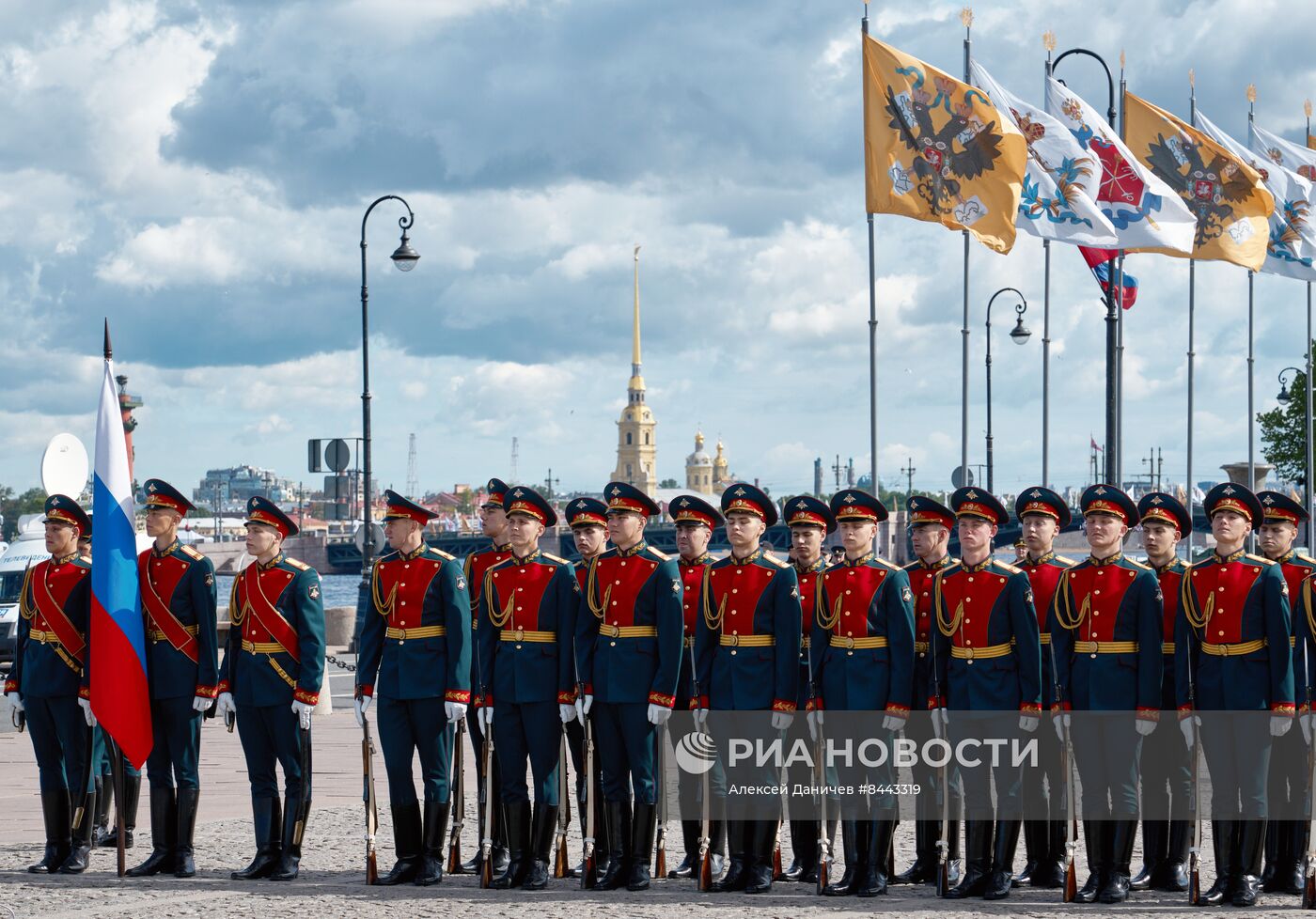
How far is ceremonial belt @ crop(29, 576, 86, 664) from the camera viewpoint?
1058cm

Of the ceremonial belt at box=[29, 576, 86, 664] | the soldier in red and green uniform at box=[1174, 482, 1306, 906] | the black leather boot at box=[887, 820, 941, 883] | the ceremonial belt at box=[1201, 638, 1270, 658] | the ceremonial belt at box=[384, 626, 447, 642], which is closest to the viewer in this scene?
the soldier in red and green uniform at box=[1174, 482, 1306, 906]

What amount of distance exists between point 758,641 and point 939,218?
→ 9389mm

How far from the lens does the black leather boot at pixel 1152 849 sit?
31.0 feet

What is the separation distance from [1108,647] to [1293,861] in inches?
56.7

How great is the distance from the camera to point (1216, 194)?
22109 mm

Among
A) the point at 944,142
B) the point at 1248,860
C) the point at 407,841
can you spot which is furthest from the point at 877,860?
the point at 944,142

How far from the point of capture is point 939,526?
9914mm

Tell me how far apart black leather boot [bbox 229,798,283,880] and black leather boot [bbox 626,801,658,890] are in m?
1.97

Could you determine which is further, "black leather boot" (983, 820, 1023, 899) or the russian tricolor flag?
the russian tricolor flag

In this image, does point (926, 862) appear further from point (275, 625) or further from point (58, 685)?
point (58, 685)

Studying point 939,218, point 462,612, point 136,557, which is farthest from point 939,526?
point 939,218

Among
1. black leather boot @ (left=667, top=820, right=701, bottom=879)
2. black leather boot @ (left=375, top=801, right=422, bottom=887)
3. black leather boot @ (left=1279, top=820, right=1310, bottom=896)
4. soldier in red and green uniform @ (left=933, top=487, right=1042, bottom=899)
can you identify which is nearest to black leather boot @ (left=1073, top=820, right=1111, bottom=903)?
soldier in red and green uniform @ (left=933, top=487, right=1042, bottom=899)

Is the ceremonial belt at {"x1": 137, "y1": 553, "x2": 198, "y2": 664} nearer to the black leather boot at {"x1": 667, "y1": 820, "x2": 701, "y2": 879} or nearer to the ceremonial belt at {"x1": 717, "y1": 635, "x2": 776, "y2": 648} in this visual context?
the black leather boot at {"x1": 667, "y1": 820, "x2": 701, "y2": 879}

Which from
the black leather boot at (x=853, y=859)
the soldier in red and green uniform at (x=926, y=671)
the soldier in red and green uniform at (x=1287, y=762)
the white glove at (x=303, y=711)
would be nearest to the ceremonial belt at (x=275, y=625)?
the white glove at (x=303, y=711)
